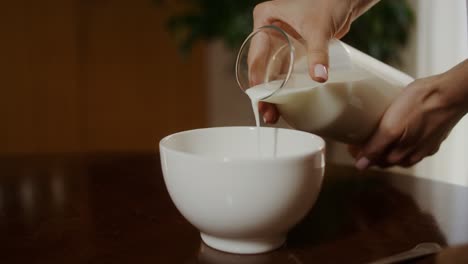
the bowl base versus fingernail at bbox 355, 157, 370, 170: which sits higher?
the bowl base

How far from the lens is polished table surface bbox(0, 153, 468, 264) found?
61 cm

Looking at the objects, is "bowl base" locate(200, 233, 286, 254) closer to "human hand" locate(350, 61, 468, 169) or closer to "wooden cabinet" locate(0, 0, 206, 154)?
"human hand" locate(350, 61, 468, 169)

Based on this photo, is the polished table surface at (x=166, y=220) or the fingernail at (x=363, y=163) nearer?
the polished table surface at (x=166, y=220)

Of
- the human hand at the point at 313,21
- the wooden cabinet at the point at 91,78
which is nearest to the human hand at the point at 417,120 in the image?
the human hand at the point at 313,21

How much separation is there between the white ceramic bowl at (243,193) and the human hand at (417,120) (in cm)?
30

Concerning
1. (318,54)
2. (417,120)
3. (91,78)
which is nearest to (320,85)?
(318,54)

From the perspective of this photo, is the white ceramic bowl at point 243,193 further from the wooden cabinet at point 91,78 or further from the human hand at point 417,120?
the wooden cabinet at point 91,78

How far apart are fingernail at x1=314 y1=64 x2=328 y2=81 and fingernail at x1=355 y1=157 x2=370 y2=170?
0.27 metres

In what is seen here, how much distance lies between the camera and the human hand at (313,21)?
30.2 inches

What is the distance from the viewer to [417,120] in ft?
3.12

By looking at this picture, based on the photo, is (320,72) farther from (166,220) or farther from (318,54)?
(166,220)

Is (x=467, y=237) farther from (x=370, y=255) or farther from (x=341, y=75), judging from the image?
(x=341, y=75)

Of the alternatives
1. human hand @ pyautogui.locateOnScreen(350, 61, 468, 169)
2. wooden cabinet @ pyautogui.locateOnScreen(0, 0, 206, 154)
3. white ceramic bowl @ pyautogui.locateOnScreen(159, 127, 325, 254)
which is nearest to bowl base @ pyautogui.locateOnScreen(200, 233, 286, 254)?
white ceramic bowl @ pyautogui.locateOnScreen(159, 127, 325, 254)

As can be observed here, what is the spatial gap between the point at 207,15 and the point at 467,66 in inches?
44.8
